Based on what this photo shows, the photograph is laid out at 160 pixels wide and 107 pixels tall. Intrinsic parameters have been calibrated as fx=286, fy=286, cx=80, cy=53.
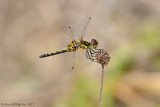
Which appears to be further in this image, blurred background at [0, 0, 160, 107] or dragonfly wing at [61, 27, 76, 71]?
blurred background at [0, 0, 160, 107]

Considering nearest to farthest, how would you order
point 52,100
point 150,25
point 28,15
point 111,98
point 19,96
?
point 111,98
point 52,100
point 19,96
point 150,25
point 28,15

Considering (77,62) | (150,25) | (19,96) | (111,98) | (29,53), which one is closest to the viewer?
(77,62)

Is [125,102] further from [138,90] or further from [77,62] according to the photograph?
[77,62]

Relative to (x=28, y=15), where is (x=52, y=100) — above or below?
below

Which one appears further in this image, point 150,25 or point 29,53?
point 29,53

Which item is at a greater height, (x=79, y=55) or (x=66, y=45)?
(x=66, y=45)

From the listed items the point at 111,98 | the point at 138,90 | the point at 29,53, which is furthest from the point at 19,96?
the point at 138,90

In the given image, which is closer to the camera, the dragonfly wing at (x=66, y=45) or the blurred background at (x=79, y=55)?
the dragonfly wing at (x=66, y=45)

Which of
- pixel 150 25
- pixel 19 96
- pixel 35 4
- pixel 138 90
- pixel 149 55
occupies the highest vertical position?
pixel 35 4
